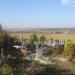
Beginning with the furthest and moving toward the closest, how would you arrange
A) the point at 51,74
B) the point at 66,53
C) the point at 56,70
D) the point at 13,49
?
1. the point at 13,49
2. the point at 66,53
3. the point at 56,70
4. the point at 51,74

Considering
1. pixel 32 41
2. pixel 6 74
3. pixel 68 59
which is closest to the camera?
pixel 6 74

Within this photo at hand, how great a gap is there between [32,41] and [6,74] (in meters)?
29.1

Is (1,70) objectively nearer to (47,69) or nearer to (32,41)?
(47,69)

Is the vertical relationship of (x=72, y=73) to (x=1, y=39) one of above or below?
below

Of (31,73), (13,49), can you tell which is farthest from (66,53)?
(31,73)

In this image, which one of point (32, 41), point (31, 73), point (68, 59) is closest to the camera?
point (31, 73)

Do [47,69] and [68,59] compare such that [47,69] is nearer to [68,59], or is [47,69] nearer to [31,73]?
[31,73]

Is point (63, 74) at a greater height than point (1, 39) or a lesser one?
lesser

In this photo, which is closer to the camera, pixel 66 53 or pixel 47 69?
pixel 47 69

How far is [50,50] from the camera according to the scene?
3753 cm

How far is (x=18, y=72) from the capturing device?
1950cm

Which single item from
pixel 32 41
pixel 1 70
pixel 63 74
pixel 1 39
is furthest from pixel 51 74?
pixel 32 41

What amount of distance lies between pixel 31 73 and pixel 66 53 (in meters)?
13.7

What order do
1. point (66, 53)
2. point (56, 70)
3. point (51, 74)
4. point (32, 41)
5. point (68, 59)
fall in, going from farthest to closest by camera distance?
point (32, 41) → point (66, 53) → point (68, 59) → point (56, 70) → point (51, 74)
